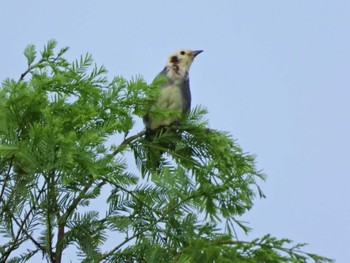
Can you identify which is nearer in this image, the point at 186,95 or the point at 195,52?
the point at 186,95

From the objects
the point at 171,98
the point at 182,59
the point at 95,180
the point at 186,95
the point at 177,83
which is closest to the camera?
the point at 95,180

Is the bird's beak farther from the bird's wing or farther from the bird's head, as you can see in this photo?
the bird's wing

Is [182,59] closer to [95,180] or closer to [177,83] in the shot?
[177,83]

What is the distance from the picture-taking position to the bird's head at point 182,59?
243 inches

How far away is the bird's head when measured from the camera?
6.16m

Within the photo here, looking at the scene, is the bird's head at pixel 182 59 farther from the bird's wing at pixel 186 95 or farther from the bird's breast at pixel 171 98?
the bird's breast at pixel 171 98

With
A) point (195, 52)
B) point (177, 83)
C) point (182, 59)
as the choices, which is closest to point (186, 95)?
point (177, 83)

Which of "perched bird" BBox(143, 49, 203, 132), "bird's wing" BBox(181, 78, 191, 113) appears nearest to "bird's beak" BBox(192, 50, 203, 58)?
"perched bird" BBox(143, 49, 203, 132)

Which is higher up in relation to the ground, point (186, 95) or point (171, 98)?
point (186, 95)

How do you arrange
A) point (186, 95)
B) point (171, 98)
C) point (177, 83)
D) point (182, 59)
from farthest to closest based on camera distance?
point (182, 59), point (177, 83), point (186, 95), point (171, 98)

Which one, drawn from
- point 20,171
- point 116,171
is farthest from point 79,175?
point 20,171

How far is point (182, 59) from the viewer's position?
6.28 m

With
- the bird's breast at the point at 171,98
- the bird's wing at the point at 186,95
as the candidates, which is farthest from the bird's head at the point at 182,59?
the bird's breast at the point at 171,98

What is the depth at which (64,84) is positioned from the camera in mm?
3760
